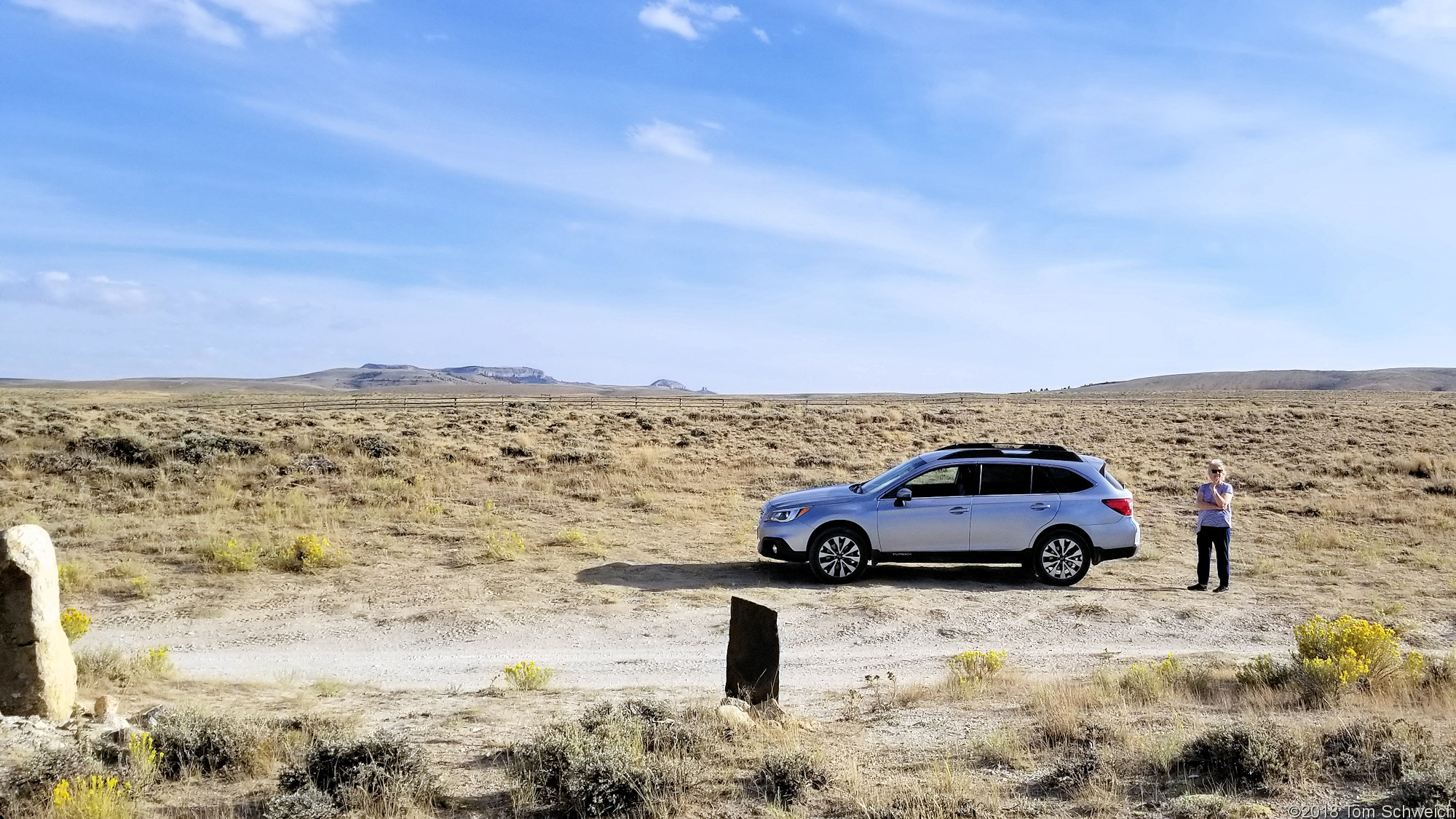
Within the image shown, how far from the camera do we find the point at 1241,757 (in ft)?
16.3

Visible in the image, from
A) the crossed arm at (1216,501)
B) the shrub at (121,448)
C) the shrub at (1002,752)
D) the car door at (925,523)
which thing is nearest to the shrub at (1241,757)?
the shrub at (1002,752)

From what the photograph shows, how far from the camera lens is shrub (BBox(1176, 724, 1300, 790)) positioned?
16.1 feet

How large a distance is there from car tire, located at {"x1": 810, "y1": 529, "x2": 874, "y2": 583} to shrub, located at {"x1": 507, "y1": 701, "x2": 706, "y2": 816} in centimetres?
631

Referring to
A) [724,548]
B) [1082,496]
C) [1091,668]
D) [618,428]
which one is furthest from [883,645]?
[618,428]

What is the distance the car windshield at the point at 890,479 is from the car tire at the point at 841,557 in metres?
0.63

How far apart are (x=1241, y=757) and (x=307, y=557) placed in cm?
1119

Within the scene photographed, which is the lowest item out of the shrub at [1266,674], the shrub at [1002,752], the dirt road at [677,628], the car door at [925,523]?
the dirt road at [677,628]

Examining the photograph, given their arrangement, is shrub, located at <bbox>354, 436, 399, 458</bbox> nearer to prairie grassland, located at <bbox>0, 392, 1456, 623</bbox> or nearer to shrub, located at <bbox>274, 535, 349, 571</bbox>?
prairie grassland, located at <bbox>0, 392, 1456, 623</bbox>

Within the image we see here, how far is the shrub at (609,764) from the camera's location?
4809mm

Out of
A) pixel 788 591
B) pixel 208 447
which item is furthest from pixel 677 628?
pixel 208 447

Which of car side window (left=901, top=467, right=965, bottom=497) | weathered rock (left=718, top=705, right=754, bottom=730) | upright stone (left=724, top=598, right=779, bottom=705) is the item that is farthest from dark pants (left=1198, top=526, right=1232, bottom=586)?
weathered rock (left=718, top=705, right=754, bottom=730)

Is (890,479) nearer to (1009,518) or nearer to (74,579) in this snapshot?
(1009,518)

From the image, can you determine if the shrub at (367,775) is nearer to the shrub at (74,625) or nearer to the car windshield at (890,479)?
the shrub at (74,625)

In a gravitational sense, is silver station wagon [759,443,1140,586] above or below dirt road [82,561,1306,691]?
above
